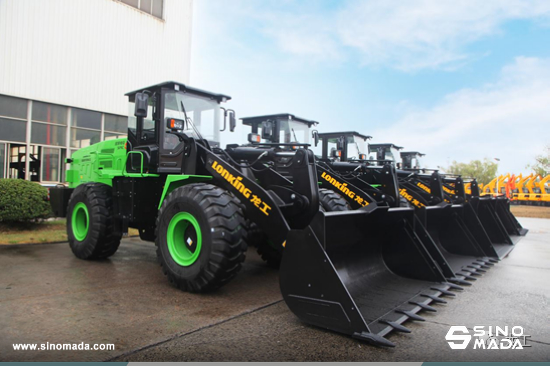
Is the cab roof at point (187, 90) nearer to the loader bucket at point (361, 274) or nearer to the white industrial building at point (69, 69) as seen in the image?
the loader bucket at point (361, 274)

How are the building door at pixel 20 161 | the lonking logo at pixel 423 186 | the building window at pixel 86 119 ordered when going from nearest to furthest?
1. the lonking logo at pixel 423 186
2. the building door at pixel 20 161
3. the building window at pixel 86 119

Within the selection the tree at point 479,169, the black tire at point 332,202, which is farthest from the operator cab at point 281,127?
the tree at point 479,169

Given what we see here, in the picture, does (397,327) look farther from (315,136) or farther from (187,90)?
(315,136)

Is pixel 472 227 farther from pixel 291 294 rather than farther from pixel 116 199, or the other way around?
pixel 116 199

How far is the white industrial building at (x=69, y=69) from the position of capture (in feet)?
41.7

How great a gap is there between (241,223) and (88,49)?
1233cm

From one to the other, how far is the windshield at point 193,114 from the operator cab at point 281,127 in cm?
241

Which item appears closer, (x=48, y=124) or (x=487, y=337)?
(x=487, y=337)

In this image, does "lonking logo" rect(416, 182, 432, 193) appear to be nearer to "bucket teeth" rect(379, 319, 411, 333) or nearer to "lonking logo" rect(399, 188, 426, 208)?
"lonking logo" rect(399, 188, 426, 208)

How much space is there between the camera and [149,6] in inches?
634

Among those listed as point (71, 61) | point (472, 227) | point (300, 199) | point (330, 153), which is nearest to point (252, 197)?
point (300, 199)

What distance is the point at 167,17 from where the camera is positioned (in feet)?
54.3

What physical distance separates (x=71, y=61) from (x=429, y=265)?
13.0 metres

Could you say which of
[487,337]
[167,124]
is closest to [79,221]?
[167,124]
